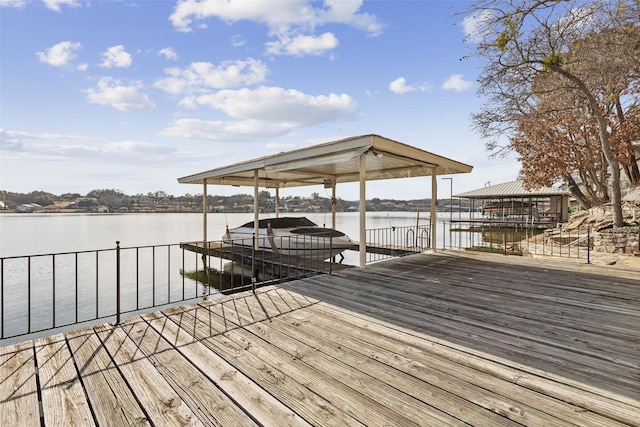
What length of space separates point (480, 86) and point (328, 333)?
40.7 feet

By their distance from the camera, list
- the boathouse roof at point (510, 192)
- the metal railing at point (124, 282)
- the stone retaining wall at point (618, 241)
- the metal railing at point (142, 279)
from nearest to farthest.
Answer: the metal railing at point (124, 282), the metal railing at point (142, 279), the stone retaining wall at point (618, 241), the boathouse roof at point (510, 192)

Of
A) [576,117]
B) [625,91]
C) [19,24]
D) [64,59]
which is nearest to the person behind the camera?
[19,24]

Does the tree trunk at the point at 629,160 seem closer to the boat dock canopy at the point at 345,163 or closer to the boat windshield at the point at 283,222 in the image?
the boat dock canopy at the point at 345,163

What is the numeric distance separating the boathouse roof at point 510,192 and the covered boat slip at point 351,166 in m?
18.2

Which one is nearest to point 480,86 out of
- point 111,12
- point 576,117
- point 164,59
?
point 576,117

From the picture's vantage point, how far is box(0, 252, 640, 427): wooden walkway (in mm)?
1717

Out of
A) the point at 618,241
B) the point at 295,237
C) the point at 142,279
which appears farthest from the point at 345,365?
the point at 618,241

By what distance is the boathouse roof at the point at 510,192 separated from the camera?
22.5 metres

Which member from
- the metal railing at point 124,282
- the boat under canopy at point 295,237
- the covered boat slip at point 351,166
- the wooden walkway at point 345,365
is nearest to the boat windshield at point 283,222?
the boat under canopy at point 295,237

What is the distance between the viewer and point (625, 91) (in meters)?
13.6

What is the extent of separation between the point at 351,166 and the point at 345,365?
6.37m

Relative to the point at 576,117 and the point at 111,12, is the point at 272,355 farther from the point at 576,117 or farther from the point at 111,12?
the point at 576,117

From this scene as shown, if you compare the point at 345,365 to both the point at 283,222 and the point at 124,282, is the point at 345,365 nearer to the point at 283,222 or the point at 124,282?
the point at 283,222

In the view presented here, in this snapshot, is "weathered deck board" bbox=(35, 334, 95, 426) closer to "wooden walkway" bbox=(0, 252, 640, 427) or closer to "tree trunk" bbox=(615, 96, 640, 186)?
"wooden walkway" bbox=(0, 252, 640, 427)
